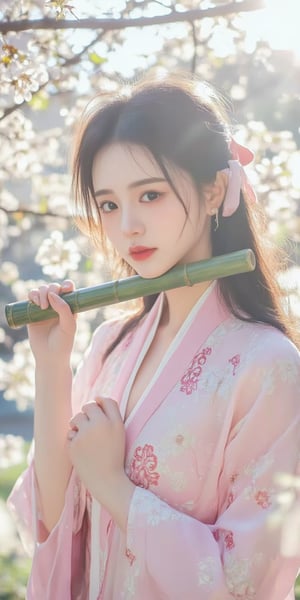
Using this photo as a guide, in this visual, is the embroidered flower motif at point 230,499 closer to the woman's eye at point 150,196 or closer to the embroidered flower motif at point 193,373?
the embroidered flower motif at point 193,373

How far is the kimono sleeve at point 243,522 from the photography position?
189 centimetres

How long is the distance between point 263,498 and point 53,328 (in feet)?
2.19

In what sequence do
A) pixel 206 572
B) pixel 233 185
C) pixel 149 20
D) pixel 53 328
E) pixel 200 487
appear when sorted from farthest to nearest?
1. pixel 149 20
2. pixel 53 328
3. pixel 233 185
4. pixel 200 487
5. pixel 206 572

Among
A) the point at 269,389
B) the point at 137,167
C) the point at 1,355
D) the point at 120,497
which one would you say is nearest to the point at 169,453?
the point at 120,497

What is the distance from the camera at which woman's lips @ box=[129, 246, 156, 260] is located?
2.05 meters

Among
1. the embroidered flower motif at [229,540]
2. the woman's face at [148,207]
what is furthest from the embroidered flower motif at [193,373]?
the embroidered flower motif at [229,540]

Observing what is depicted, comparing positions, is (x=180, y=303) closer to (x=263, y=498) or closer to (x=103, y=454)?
(x=103, y=454)

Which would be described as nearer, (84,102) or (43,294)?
(43,294)

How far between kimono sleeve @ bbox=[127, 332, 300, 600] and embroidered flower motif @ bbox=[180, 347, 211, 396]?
12 centimetres

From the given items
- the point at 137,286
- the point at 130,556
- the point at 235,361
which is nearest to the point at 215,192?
the point at 137,286

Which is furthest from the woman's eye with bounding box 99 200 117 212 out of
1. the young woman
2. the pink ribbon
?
the pink ribbon

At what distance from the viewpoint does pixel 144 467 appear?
204 centimetres

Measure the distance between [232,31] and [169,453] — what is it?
83.8 inches

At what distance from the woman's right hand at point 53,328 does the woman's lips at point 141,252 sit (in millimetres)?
211
